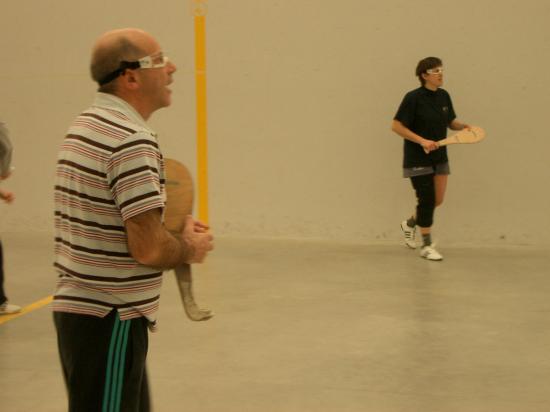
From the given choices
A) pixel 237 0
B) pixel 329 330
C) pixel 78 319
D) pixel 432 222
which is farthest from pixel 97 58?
pixel 237 0

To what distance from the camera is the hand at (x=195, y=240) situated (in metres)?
2.45

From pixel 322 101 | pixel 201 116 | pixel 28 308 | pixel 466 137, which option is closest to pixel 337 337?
pixel 28 308

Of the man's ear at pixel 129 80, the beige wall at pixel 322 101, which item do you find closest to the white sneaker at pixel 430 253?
the beige wall at pixel 322 101

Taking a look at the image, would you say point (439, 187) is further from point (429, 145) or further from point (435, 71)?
point (435, 71)

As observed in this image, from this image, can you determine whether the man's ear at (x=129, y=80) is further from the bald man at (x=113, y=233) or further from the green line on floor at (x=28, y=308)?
the green line on floor at (x=28, y=308)

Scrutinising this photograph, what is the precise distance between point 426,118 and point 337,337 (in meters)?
2.74

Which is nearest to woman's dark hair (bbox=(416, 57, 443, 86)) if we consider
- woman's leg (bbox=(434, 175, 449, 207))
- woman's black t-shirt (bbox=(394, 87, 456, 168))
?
woman's black t-shirt (bbox=(394, 87, 456, 168))

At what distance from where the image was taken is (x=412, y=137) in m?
7.12

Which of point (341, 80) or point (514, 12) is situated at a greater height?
point (514, 12)

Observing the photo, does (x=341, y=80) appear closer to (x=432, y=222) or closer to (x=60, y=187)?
(x=432, y=222)

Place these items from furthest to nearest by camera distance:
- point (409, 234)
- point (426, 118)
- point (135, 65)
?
point (409, 234) < point (426, 118) < point (135, 65)

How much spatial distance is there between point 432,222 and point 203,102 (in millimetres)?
2701

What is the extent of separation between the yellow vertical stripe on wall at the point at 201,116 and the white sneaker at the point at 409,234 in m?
2.11

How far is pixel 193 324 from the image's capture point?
217 inches
